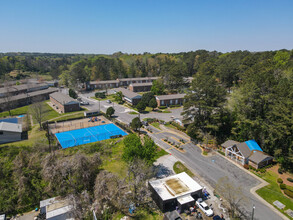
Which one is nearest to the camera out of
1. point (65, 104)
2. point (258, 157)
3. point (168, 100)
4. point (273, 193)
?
point (273, 193)

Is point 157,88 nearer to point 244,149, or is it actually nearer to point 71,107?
point 71,107

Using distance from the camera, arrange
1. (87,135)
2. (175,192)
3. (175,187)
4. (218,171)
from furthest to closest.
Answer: (87,135) → (218,171) → (175,187) → (175,192)

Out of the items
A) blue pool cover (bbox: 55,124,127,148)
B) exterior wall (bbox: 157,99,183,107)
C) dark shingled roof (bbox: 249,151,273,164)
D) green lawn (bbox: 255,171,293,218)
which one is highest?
exterior wall (bbox: 157,99,183,107)

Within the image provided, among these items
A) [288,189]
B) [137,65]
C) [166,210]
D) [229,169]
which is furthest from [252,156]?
[137,65]

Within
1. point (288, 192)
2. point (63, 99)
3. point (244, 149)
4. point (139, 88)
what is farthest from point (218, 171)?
point (139, 88)

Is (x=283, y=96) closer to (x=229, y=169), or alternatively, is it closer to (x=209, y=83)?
(x=209, y=83)

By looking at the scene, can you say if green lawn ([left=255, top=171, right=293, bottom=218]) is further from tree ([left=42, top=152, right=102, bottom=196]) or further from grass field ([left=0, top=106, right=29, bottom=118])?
grass field ([left=0, top=106, right=29, bottom=118])

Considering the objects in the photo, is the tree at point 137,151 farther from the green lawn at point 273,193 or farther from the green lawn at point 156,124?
the green lawn at point 156,124

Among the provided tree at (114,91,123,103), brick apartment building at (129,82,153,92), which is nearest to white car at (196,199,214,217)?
tree at (114,91,123,103)
